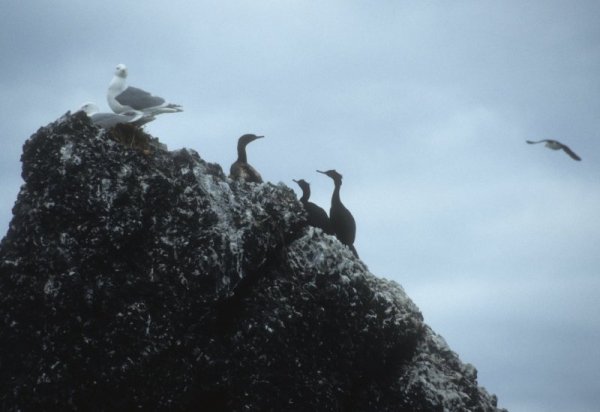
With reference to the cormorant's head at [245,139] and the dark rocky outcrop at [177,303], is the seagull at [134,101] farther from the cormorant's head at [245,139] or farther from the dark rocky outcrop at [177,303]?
the cormorant's head at [245,139]

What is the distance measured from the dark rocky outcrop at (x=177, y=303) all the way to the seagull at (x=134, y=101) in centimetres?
200

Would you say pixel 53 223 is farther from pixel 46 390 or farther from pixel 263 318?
pixel 263 318

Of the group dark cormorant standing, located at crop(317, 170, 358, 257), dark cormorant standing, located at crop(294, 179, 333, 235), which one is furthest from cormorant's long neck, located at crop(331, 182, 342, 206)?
dark cormorant standing, located at crop(294, 179, 333, 235)

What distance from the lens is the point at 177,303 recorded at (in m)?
6.97

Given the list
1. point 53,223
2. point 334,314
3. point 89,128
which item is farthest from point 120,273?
point 334,314

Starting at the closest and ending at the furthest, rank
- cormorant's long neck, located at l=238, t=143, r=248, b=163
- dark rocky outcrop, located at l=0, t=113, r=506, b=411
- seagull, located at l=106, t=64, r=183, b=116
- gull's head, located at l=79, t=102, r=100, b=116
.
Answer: dark rocky outcrop, located at l=0, t=113, r=506, b=411, gull's head, located at l=79, t=102, r=100, b=116, seagull, located at l=106, t=64, r=183, b=116, cormorant's long neck, located at l=238, t=143, r=248, b=163

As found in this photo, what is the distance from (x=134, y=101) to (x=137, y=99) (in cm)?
6

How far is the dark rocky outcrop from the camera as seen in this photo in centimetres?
664

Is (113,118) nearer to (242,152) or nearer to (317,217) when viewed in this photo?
(242,152)

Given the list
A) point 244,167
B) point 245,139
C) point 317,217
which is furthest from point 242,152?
point 317,217

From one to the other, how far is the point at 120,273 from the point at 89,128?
1.95 m

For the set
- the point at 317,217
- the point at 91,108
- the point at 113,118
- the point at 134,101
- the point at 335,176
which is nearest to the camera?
the point at 113,118

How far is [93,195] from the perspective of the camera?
713 cm

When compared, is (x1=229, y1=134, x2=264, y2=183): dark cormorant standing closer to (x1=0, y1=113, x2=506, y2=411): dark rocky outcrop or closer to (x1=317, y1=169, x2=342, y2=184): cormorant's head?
(x1=317, y1=169, x2=342, y2=184): cormorant's head
